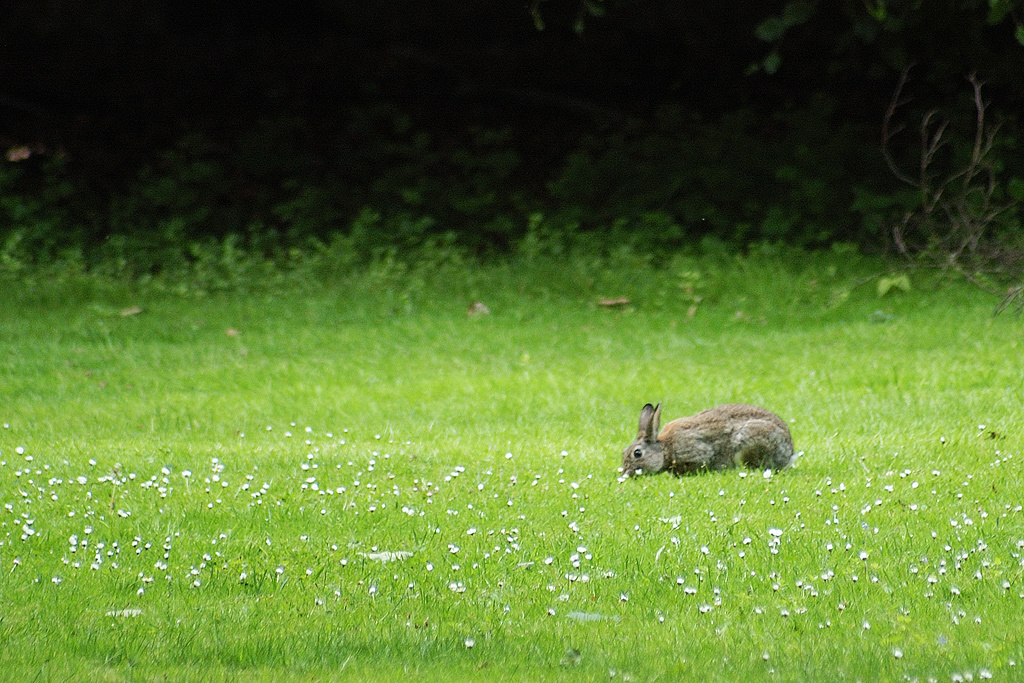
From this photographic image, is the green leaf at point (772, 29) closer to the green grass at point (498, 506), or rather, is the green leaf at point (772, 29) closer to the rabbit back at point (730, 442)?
the green grass at point (498, 506)

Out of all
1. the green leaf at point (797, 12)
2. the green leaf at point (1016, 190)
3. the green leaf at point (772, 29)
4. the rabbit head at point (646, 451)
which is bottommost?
the green leaf at point (1016, 190)

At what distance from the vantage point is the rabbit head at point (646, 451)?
26.2 feet

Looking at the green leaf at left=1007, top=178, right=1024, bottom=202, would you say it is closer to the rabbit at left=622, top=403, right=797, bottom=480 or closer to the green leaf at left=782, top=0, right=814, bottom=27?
the green leaf at left=782, top=0, right=814, bottom=27

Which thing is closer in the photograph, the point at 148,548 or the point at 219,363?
the point at 148,548

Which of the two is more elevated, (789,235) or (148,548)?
(148,548)

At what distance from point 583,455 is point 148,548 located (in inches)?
134

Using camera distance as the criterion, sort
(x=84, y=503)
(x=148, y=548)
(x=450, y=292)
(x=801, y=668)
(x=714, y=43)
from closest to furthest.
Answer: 1. (x=801, y=668)
2. (x=148, y=548)
3. (x=84, y=503)
4. (x=450, y=292)
5. (x=714, y=43)

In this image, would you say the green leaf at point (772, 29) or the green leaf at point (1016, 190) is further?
the green leaf at point (1016, 190)

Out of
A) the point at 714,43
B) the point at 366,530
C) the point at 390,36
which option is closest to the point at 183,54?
the point at 390,36

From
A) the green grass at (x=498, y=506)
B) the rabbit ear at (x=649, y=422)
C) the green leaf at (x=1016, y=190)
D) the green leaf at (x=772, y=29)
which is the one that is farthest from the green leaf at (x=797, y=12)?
the rabbit ear at (x=649, y=422)

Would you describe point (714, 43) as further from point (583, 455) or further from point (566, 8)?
point (583, 455)

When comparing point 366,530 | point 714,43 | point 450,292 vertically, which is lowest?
point 450,292

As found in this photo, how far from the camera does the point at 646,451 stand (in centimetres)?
805

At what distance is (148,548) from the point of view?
6457 millimetres
